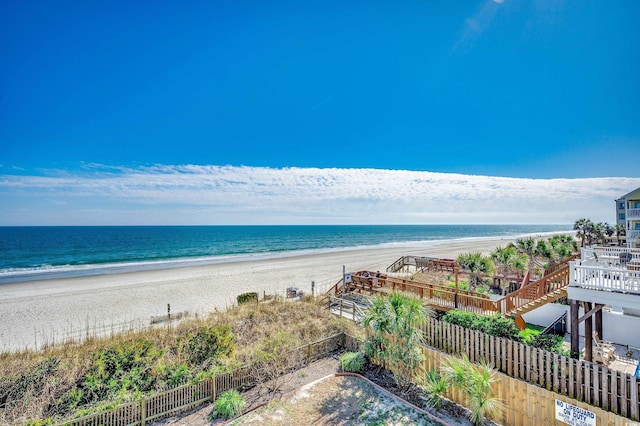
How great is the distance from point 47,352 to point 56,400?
4.61 m

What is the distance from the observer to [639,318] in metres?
10.4

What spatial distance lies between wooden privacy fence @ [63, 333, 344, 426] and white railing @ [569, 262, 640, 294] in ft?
26.7

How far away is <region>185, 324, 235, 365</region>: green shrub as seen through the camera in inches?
371

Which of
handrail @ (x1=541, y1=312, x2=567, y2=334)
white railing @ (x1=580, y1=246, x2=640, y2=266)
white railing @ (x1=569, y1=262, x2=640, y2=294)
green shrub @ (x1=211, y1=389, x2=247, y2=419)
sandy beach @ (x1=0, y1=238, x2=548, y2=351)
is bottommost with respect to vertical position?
sandy beach @ (x1=0, y1=238, x2=548, y2=351)

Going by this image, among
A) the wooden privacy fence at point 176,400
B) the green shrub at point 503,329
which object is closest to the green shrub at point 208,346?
the wooden privacy fence at point 176,400

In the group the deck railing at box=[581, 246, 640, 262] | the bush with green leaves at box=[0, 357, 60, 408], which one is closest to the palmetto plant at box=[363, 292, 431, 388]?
the deck railing at box=[581, 246, 640, 262]

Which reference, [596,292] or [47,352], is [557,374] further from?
[47,352]

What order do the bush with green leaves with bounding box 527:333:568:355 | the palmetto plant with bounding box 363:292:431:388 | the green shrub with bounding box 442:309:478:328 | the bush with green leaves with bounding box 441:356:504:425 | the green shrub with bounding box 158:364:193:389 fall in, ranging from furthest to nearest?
the green shrub with bounding box 442:309:478:328 → the green shrub with bounding box 158:364:193:389 → the bush with green leaves with bounding box 527:333:568:355 → the palmetto plant with bounding box 363:292:431:388 → the bush with green leaves with bounding box 441:356:504:425

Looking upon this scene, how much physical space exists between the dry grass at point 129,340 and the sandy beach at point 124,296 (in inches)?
108

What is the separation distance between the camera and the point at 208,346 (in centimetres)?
961

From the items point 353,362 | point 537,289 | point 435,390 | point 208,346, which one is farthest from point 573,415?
point 208,346

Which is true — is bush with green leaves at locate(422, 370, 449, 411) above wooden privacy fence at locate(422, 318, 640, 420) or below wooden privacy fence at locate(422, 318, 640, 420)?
below

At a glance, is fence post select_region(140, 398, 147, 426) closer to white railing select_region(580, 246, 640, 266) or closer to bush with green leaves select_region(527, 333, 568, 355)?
bush with green leaves select_region(527, 333, 568, 355)

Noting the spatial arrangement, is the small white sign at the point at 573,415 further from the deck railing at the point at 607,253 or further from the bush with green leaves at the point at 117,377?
the bush with green leaves at the point at 117,377
